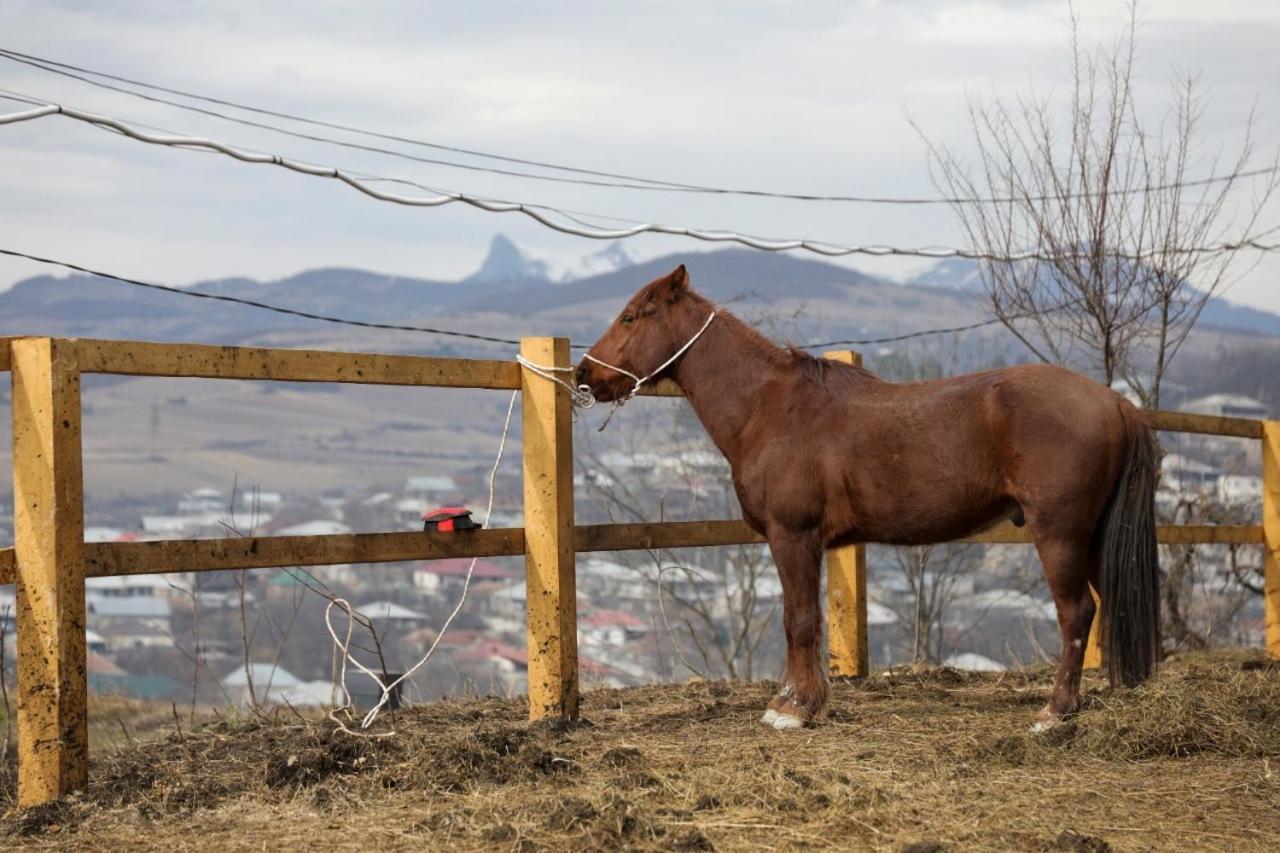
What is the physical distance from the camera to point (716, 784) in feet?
14.2

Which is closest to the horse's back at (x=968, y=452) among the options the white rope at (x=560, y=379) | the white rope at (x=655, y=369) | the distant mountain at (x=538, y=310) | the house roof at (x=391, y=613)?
the white rope at (x=655, y=369)

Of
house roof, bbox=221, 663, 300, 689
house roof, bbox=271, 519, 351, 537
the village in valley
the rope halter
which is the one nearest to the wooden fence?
the rope halter

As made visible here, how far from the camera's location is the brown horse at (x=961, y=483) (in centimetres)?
547

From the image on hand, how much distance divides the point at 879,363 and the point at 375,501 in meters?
54.8

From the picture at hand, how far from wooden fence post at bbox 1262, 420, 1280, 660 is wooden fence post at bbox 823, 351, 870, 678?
3528 millimetres

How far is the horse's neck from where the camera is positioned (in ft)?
19.8

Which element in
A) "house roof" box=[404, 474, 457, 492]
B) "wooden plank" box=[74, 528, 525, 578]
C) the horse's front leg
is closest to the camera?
"wooden plank" box=[74, 528, 525, 578]

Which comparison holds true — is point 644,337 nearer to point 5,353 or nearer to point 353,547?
point 353,547

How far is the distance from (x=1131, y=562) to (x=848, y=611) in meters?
2.05

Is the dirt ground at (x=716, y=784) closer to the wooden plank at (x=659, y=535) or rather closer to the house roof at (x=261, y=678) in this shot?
the wooden plank at (x=659, y=535)

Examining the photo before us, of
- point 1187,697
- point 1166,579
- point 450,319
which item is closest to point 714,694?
point 1187,697

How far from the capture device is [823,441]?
577 centimetres

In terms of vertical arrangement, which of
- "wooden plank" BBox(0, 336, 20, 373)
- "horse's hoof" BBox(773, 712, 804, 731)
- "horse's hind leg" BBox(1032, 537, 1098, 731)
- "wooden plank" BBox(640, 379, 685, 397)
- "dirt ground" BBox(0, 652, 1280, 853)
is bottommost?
"horse's hoof" BBox(773, 712, 804, 731)

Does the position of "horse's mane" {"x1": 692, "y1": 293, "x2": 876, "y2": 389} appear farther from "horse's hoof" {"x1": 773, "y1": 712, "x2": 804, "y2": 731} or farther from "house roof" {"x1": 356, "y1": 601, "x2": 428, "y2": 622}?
"house roof" {"x1": 356, "y1": 601, "x2": 428, "y2": 622}
